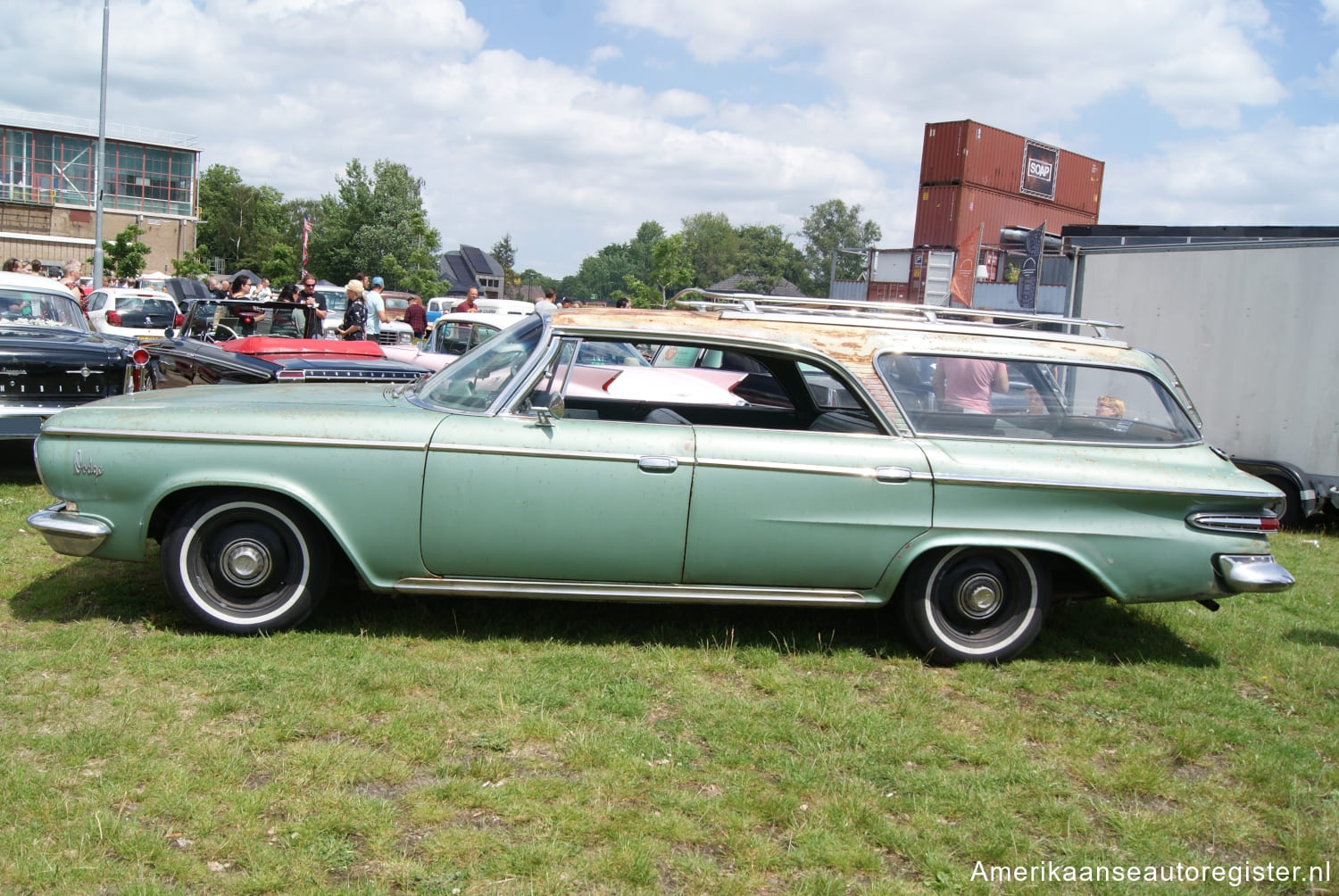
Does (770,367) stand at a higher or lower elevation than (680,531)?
higher

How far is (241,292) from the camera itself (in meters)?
12.0

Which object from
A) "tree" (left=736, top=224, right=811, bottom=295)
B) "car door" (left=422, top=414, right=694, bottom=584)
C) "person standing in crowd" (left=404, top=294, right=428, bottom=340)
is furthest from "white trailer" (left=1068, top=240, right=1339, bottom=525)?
"tree" (left=736, top=224, right=811, bottom=295)

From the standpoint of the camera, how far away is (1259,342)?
895 cm

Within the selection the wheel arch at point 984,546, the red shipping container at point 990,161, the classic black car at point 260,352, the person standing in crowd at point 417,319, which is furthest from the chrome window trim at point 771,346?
the red shipping container at point 990,161

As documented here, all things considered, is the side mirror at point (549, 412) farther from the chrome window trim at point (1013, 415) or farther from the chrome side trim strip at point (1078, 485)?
the chrome side trim strip at point (1078, 485)

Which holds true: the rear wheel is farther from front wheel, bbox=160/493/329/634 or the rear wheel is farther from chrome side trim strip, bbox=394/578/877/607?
front wheel, bbox=160/493/329/634

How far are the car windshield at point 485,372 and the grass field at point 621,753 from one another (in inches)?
41.8

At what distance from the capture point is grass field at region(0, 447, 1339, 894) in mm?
2939

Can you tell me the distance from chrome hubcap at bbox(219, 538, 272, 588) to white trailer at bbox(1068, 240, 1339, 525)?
8.00m

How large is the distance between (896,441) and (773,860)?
2.17m

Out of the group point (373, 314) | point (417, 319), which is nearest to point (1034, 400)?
point (373, 314)

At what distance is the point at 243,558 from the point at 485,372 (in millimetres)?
1351

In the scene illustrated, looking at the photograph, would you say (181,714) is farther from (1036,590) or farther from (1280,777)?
(1280,777)

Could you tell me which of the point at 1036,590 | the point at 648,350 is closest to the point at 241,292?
the point at 648,350
